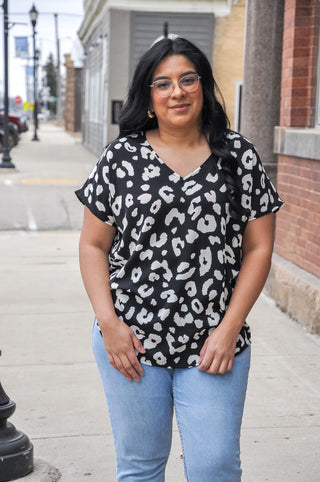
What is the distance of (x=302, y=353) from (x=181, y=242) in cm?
364

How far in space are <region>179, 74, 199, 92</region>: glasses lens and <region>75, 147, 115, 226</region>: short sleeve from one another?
1.00ft

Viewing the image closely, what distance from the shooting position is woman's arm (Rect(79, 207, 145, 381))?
246 cm

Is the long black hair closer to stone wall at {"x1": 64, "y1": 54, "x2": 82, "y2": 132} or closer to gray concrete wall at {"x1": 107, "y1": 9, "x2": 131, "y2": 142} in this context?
gray concrete wall at {"x1": 107, "y1": 9, "x2": 131, "y2": 142}

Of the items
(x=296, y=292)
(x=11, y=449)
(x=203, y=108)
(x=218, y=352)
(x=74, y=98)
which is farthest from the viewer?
(x=74, y=98)

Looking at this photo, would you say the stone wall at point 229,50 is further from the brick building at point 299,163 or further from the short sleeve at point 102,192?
the short sleeve at point 102,192

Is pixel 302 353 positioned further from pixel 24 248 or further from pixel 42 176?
pixel 42 176

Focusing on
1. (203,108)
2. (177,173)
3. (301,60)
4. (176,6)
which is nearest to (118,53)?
(176,6)

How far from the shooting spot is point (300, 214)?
6836 millimetres

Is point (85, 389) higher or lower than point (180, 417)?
lower

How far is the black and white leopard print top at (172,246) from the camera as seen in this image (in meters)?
2.44

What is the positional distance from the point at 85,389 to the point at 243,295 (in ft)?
9.11

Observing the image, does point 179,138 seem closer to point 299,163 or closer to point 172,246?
point 172,246

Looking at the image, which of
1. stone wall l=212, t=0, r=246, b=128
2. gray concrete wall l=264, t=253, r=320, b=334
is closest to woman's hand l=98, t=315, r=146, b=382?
gray concrete wall l=264, t=253, r=320, b=334

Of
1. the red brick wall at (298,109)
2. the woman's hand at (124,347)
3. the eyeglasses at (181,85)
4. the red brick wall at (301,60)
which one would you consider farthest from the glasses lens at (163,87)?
the red brick wall at (301,60)
